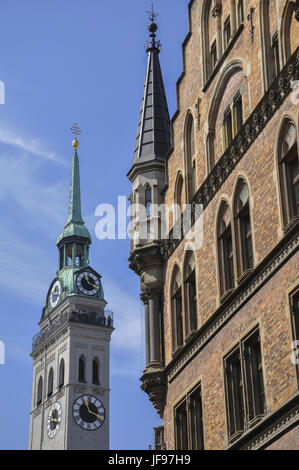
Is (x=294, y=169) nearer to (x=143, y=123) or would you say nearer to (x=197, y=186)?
(x=197, y=186)

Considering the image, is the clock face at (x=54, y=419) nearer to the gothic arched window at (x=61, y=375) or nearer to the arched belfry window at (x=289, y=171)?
the gothic arched window at (x=61, y=375)

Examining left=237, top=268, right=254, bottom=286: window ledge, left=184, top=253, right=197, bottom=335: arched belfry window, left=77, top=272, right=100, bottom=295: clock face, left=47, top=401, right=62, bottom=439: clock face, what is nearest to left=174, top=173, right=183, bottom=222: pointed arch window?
left=184, top=253, right=197, bottom=335: arched belfry window

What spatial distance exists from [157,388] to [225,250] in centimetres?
666

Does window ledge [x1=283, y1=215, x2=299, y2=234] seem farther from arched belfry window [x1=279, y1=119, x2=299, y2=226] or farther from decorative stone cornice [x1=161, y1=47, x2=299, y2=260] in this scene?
decorative stone cornice [x1=161, y1=47, x2=299, y2=260]

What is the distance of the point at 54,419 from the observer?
151 meters

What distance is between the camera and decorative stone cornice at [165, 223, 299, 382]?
94.8 feet

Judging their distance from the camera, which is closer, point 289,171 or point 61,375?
point 289,171

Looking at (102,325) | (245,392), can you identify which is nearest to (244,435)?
(245,392)

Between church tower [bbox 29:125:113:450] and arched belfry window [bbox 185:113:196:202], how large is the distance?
359 ft

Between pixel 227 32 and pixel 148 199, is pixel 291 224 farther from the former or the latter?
pixel 148 199

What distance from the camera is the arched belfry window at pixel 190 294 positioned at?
36.5 m

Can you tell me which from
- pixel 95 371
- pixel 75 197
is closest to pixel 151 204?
pixel 95 371
